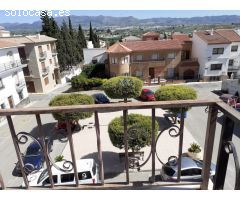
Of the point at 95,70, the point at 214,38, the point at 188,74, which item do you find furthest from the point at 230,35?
the point at 95,70

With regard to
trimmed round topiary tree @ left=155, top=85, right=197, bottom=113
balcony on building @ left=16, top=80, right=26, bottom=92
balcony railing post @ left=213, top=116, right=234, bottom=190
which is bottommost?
balcony on building @ left=16, top=80, right=26, bottom=92

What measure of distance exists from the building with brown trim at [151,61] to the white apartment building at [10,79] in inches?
460

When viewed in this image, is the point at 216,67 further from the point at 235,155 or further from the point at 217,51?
the point at 235,155

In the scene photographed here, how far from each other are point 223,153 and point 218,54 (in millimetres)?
30256

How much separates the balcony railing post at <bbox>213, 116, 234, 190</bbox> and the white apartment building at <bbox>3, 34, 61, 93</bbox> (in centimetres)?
2770

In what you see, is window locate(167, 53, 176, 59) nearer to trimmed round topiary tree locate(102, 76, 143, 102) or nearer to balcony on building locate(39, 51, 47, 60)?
trimmed round topiary tree locate(102, 76, 143, 102)

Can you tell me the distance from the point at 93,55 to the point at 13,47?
14.1m

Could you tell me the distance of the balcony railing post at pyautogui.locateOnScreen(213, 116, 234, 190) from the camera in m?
2.11

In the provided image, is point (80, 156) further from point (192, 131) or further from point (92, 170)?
point (192, 131)

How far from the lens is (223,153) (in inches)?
88.4

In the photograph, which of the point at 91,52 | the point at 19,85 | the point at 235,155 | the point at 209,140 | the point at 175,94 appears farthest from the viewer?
the point at 91,52

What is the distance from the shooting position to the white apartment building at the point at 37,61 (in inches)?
1070

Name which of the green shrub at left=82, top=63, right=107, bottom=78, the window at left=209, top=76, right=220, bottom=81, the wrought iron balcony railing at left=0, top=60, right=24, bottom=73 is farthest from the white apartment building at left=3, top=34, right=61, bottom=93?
the window at left=209, top=76, right=220, bottom=81
